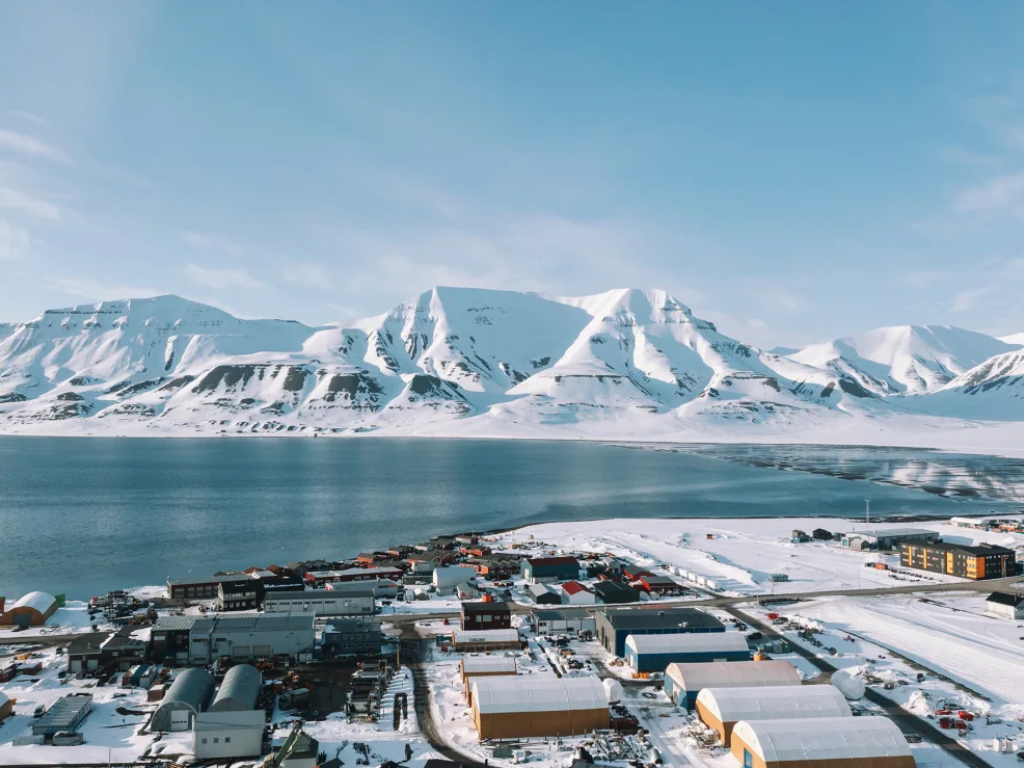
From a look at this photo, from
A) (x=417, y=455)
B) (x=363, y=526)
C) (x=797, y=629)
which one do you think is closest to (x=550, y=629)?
(x=797, y=629)

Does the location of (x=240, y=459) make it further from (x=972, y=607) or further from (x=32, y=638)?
(x=972, y=607)

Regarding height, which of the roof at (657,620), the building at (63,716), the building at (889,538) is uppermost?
the building at (889,538)

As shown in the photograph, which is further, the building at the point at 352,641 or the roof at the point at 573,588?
the roof at the point at 573,588

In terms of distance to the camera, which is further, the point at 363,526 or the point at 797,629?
the point at 363,526

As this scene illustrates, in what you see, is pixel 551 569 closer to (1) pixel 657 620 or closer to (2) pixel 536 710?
(1) pixel 657 620

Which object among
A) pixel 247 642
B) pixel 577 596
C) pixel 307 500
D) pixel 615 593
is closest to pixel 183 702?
pixel 247 642

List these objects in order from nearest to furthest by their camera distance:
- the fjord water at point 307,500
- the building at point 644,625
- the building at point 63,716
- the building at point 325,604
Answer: the building at point 63,716
the building at point 644,625
the building at point 325,604
the fjord water at point 307,500

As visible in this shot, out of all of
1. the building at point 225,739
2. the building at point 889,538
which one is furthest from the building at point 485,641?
the building at point 889,538

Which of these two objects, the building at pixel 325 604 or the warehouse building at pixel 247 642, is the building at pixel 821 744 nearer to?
the warehouse building at pixel 247 642
